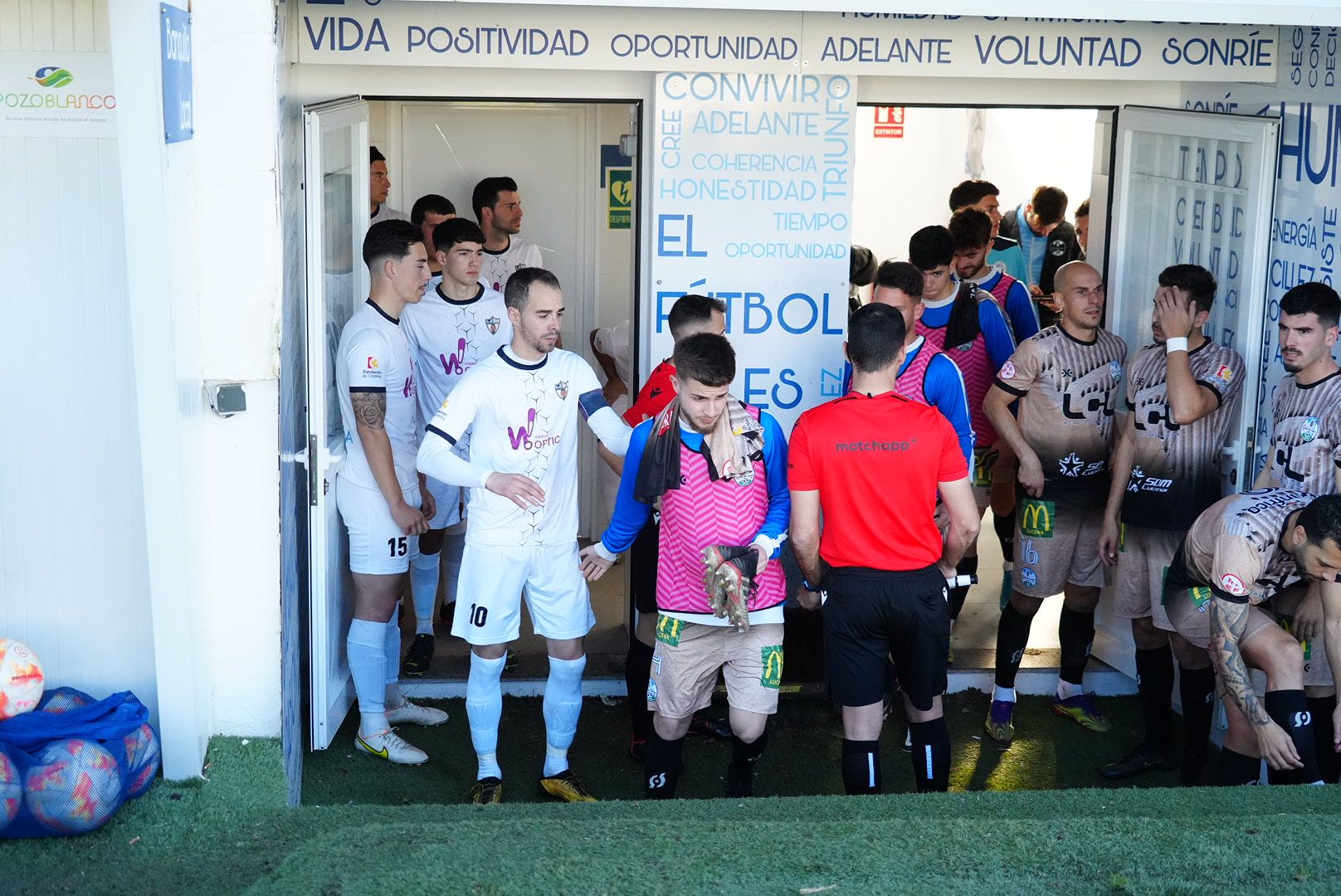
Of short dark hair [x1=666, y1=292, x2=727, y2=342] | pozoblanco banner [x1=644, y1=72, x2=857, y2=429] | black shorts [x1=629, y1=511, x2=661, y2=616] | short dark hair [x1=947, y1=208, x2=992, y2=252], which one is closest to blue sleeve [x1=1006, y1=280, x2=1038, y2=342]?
short dark hair [x1=947, y1=208, x2=992, y2=252]

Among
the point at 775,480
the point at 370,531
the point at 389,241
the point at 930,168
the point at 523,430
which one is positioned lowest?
the point at 370,531

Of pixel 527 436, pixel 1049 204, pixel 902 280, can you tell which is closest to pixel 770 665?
pixel 527 436

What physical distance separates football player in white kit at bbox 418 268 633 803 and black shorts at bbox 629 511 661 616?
276 millimetres

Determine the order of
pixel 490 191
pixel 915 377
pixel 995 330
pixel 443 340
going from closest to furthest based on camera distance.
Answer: pixel 915 377, pixel 443 340, pixel 995 330, pixel 490 191

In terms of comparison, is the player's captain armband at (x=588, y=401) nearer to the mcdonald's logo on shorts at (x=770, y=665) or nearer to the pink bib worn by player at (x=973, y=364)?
the mcdonald's logo on shorts at (x=770, y=665)

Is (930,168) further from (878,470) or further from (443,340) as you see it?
(878,470)

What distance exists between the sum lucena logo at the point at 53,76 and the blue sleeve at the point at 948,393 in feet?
8.91

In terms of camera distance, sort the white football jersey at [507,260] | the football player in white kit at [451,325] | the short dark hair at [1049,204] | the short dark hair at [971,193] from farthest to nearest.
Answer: the short dark hair at [1049,204] → the short dark hair at [971,193] → the white football jersey at [507,260] → the football player in white kit at [451,325]

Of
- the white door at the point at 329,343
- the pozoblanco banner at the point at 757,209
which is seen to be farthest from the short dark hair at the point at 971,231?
the white door at the point at 329,343

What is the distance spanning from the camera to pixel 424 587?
587 cm

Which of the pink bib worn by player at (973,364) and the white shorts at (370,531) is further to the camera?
the pink bib worn by player at (973,364)

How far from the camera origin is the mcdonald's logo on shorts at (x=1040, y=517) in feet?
17.7

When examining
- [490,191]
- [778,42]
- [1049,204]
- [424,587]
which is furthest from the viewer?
[1049,204]

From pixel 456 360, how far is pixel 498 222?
59.0 inches
